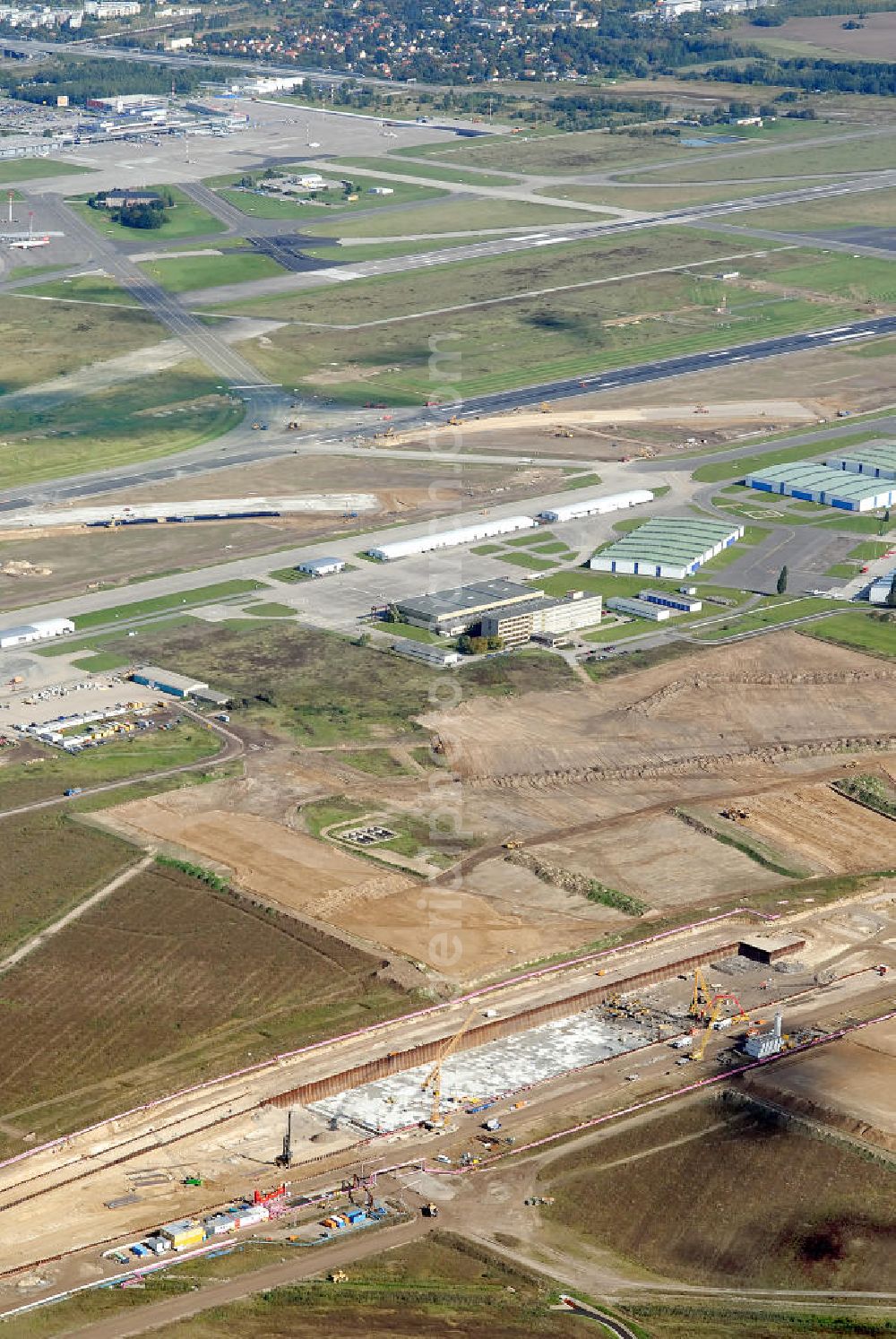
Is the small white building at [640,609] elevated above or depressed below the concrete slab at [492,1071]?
above

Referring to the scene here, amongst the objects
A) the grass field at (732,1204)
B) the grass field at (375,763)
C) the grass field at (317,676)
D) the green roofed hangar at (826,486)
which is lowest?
the grass field at (732,1204)

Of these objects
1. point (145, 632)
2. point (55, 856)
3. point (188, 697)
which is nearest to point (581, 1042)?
point (55, 856)

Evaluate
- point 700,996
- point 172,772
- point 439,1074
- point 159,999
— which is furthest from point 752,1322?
point 172,772

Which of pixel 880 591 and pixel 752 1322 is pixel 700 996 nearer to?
pixel 752 1322

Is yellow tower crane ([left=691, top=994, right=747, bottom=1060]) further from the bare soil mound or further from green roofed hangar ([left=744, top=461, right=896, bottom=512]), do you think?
green roofed hangar ([left=744, top=461, right=896, bottom=512])

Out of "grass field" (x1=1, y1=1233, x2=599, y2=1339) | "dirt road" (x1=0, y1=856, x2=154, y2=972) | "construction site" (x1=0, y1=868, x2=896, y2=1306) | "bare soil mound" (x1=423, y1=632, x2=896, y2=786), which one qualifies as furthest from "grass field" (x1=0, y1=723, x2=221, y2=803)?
"grass field" (x1=1, y1=1233, x2=599, y2=1339)

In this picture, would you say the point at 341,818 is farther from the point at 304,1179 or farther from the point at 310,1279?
the point at 310,1279

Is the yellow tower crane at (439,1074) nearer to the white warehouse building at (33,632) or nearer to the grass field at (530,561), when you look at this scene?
the white warehouse building at (33,632)

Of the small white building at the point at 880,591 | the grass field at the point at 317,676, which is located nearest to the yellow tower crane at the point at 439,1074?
the grass field at the point at 317,676
